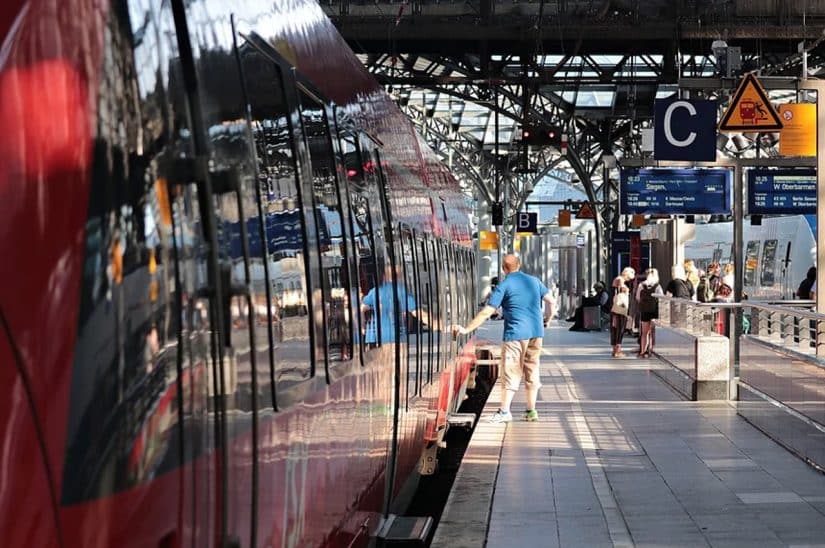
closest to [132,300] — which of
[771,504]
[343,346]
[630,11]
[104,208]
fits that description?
[104,208]

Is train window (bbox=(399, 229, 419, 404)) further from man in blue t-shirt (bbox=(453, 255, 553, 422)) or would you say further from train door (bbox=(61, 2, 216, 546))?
train door (bbox=(61, 2, 216, 546))

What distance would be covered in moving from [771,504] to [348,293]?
529 centimetres

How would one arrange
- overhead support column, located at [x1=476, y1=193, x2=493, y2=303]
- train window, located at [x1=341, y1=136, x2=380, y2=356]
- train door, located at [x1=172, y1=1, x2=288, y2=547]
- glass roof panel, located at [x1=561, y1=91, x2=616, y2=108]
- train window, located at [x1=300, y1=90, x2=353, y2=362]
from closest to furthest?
train door, located at [x1=172, y1=1, x2=288, y2=547], train window, located at [x1=300, y1=90, x2=353, y2=362], train window, located at [x1=341, y1=136, x2=380, y2=356], glass roof panel, located at [x1=561, y1=91, x2=616, y2=108], overhead support column, located at [x1=476, y1=193, x2=493, y2=303]

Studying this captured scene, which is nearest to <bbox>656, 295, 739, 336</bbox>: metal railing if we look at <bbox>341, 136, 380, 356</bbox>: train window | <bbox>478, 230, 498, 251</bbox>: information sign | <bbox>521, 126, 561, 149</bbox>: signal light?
<bbox>521, 126, 561, 149</bbox>: signal light

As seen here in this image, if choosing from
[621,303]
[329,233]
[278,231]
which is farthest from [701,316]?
[278,231]

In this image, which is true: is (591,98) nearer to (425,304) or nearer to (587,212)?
(587,212)

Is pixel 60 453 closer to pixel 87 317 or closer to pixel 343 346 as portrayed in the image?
pixel 87 317

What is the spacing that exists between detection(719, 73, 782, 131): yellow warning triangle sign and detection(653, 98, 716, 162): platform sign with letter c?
2917 mm

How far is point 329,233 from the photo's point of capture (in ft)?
19.8

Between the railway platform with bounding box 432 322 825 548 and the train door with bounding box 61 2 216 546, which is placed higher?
the train door with bounding box 61 2 216 546

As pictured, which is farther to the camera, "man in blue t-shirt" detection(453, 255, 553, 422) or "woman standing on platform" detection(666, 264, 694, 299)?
"woman standing on platform" detection(666, 264, 694, 299)

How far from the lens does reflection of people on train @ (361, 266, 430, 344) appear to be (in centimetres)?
738

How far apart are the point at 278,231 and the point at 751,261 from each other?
4599cm

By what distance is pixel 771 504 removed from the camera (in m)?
10.7
